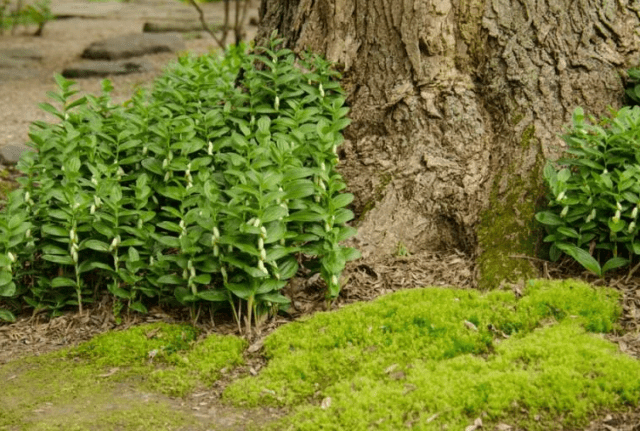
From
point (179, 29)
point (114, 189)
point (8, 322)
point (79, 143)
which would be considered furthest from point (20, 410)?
point (179, 29)

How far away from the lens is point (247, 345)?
4570 mm

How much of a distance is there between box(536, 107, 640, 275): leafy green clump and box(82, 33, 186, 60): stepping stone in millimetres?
10027

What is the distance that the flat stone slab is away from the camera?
1892cm

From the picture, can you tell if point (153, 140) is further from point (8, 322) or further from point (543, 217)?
point (543, 217)

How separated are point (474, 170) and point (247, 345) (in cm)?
187

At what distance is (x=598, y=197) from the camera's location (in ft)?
15.3

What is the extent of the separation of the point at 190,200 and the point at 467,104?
6.47ft

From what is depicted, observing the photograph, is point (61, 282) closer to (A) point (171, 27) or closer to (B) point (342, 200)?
(B) point (342, 200)

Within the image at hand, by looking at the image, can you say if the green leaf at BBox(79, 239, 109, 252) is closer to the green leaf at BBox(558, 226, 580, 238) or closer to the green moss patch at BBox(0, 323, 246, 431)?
the green moss patch at BBox(0, 323, 246, 431)

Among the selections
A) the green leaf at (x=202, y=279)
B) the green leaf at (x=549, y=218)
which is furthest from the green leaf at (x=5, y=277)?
the green leaf at (x=549, y=218)

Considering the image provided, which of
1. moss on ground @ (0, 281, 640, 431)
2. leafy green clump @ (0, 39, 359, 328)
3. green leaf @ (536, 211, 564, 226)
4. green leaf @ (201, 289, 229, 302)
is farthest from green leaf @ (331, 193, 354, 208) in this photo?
green leaf @ (536, 211, 564, 226)

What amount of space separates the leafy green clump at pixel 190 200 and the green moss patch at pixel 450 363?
1.34 ft

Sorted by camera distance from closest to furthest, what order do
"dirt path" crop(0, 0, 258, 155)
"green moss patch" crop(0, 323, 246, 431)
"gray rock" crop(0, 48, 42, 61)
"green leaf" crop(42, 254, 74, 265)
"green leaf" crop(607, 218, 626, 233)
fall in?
1. "green moss patch" crop(0, 323, 246, 431)
2. "green leaf" crop(607, 218, 626, 233)
3. "green leaf" crop(42, 254, 74, 265)
4. "dirt path" crop(0, 0, 258, 155)
5. "gray rock" crop(0, 48, 42, 61)

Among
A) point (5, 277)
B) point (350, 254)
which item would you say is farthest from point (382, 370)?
point (5, 277)
